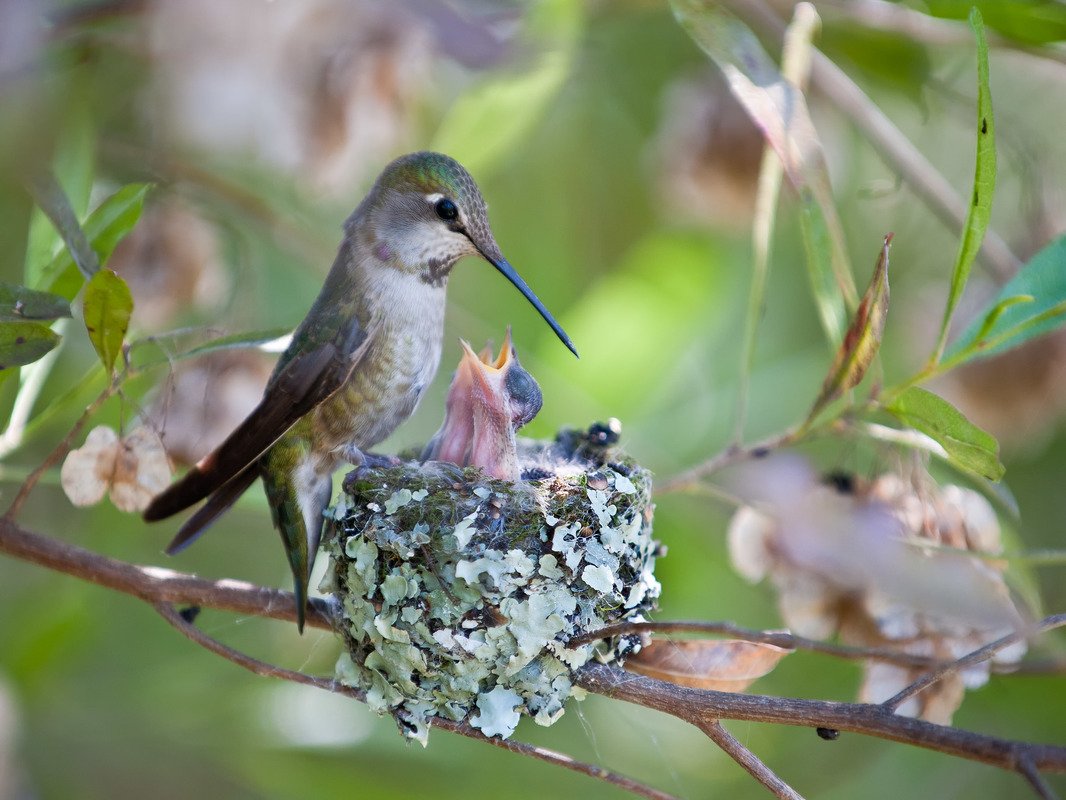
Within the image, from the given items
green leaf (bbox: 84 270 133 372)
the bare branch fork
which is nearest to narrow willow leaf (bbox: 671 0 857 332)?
A: the bare branch fork

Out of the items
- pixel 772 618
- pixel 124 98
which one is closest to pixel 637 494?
pixel 124 98

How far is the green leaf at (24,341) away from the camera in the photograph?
1.50m

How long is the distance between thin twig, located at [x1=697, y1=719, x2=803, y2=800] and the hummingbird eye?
1096 mm

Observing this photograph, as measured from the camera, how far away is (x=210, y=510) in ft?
6.15

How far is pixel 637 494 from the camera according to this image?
6.46ft

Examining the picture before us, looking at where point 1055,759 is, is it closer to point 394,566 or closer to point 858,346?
point 858,346

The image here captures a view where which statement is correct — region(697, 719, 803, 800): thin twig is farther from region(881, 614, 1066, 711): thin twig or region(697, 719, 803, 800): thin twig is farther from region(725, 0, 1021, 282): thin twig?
region(725, 0, 1021, 282): thin twig

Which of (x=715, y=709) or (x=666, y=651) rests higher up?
(x=666, y=651)

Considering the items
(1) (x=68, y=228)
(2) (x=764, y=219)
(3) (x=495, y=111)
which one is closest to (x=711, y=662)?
(2) (x=764, y=219)

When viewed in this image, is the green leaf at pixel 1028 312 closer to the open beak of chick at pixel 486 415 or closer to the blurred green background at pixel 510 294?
the blurred green background at pixel 510 294

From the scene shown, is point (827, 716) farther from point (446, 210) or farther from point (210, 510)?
point (446, 210)

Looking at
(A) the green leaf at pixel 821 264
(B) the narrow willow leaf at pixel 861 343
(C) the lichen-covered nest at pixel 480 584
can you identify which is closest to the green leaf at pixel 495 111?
(A) the green leaf at pixel 821 264

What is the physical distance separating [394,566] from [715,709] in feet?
2.08

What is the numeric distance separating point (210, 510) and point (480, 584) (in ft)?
1.61
